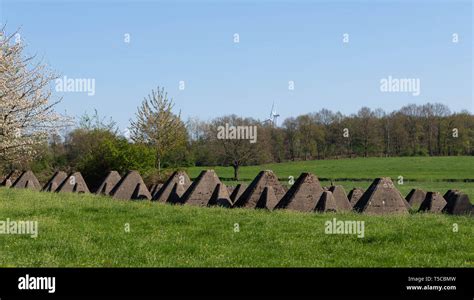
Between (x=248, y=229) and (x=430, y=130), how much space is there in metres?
87.0

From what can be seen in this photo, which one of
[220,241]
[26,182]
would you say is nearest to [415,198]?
[220,241]

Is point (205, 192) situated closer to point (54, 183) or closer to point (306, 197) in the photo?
point (306, 197)

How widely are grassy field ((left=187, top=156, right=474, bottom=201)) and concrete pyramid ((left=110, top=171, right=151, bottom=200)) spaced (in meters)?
33.9

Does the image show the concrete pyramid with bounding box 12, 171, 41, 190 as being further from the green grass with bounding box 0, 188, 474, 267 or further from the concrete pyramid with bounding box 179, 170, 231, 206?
the green grass with bounding box 0, 188, 474, 267

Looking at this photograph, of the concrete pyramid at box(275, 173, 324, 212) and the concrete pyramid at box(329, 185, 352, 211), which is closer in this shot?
the concrete pyramid at box(275, 173, 324, 212)

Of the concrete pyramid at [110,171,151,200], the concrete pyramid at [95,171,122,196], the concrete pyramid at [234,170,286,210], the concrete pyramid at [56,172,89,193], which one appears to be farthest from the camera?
the concrete pyramid at [56,172,89,193]

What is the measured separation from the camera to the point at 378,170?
78750mm

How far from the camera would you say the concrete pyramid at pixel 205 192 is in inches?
905

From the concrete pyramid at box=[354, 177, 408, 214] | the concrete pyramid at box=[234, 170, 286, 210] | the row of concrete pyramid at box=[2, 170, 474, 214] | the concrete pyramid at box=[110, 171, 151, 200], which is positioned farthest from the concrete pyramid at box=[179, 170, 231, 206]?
the concrete pyramid at box=[354, 177, 408, 214]

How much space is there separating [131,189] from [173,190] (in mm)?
3091

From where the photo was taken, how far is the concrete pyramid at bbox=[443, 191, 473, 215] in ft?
68.4

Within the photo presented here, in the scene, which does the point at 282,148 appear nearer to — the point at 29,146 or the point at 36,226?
the point at 29,146
